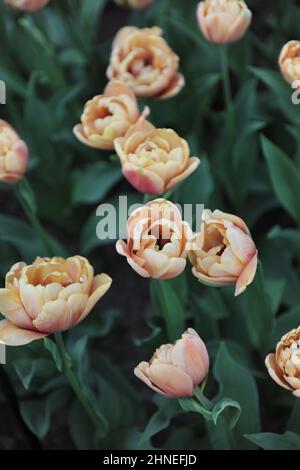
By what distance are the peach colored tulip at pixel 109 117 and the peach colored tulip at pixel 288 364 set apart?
0.38 m

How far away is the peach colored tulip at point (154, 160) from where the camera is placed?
1044 mm

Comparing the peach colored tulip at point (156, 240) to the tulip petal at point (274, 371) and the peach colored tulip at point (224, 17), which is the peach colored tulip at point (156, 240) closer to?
the tulip petal at point (274, 371)

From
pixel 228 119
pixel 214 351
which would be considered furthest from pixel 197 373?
pixel 228 119

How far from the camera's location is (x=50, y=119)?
1.66 metres

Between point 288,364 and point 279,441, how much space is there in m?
0.23

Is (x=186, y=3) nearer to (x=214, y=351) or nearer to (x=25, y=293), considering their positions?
(x=214, y=351)

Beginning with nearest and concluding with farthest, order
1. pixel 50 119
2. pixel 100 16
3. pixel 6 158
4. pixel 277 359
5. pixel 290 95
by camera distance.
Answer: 1. pixel 277 359
2. pixel 6 158
3. pixel 290 95
4. pixel 50 119
5. pixel 100 16

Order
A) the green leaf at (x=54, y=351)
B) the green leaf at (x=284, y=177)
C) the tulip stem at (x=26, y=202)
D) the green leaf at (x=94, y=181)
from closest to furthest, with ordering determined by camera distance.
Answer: the green leaf at (x=54, y=351), the tulip stem at (x=26, y=202), the green leaf at (x=284, y=177), the green leaf at (x=94, y=181)

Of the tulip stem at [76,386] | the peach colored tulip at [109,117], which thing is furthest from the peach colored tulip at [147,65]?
the tulip stem at [76,386]

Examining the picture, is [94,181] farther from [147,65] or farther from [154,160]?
[154,160]

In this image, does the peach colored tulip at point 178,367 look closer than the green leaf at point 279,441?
Yes

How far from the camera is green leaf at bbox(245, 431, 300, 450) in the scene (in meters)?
1.08

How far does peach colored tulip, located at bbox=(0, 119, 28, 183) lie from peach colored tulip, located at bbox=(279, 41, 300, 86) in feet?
1.28

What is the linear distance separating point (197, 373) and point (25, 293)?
0.22m
